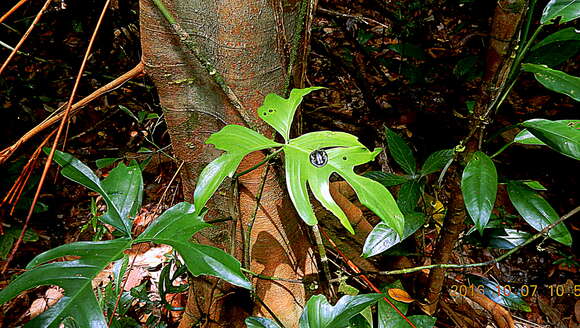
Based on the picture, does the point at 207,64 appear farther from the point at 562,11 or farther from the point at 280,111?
the point at 562,11

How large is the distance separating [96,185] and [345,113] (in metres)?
1.47

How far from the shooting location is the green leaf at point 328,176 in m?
0.66

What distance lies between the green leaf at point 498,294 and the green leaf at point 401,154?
0.36 meters

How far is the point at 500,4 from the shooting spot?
28.6 inches

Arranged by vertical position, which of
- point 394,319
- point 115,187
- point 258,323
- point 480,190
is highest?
point 115,187

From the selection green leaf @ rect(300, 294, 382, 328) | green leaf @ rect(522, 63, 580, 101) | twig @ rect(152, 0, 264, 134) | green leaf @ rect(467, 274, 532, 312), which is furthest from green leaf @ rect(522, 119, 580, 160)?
green leaf @ rect(467, 274, 532, 312)

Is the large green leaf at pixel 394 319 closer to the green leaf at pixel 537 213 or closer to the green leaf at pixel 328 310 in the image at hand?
the green leaf at pixel 328 310

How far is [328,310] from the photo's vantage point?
32.2 inches

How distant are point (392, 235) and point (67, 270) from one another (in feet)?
2.19

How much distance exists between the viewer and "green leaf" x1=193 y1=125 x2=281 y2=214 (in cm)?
69

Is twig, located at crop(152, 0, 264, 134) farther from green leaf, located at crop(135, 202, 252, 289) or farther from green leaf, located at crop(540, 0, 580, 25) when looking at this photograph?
green leaf, located at crop(540, 0, 580, 25)

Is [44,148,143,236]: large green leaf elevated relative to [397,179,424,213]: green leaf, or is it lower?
elevated

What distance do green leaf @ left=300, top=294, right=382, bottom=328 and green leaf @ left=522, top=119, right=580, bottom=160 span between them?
0.41m

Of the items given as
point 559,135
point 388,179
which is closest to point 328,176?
point 559,135
